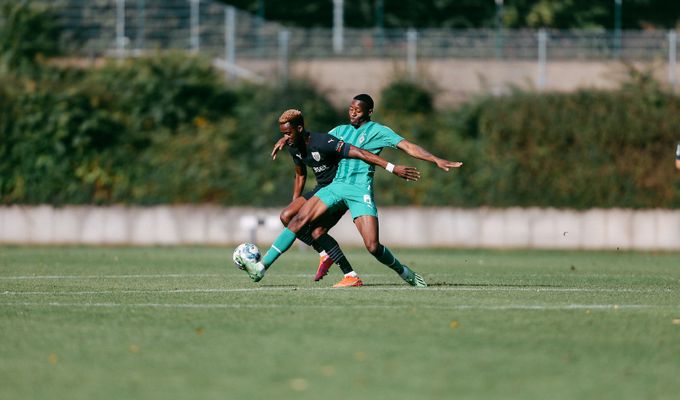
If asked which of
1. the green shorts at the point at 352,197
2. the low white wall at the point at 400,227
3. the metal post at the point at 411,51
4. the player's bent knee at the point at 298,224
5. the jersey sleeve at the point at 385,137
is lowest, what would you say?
the low white wall at the point at 400,227

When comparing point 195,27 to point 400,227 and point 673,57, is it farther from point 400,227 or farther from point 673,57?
point 673,57

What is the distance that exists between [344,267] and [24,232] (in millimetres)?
20389

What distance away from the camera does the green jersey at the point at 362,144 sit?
15.8 m

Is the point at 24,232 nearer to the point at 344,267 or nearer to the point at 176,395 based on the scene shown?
the point at 344,267

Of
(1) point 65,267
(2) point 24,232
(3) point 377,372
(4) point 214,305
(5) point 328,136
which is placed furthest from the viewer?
(2) point 24,232

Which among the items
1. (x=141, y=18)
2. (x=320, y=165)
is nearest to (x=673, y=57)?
(x=141, y=18)

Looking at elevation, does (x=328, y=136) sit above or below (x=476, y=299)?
above

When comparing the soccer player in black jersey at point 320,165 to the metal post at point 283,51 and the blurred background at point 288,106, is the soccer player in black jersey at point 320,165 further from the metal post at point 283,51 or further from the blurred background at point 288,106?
the metal post at point 283,51

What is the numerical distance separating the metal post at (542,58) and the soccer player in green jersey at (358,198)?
24.3 metres

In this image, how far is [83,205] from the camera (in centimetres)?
3584

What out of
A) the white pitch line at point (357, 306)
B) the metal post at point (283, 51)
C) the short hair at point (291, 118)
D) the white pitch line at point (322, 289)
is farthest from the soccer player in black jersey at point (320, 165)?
the metal post at point (283, 51)

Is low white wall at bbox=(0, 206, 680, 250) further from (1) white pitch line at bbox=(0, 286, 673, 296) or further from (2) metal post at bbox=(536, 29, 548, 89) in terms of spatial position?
(1) white pitch line at bbox=(0, 286, 673, 296)

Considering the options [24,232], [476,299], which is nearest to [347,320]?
[476,299]

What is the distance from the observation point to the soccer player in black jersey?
15.3 m
